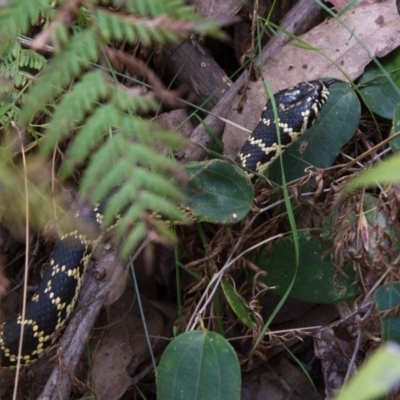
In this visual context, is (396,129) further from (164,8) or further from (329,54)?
(164,8)

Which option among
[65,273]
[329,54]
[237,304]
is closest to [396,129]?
[329,54]

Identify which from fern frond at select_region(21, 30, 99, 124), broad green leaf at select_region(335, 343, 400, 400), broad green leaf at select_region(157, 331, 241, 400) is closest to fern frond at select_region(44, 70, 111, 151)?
fern frond at select_region(21, 30, 99, 124)

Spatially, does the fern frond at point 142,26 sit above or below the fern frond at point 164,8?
below

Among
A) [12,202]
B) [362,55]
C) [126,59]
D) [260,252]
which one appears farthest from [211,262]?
[126,59]

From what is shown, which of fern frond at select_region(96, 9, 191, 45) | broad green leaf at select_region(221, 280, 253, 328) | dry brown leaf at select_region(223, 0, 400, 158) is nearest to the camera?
fern frond at select_region(96, 9, 191, 45)

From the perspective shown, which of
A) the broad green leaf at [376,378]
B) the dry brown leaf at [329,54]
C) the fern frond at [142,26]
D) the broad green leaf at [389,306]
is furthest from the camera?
the dry brown leaf at [329,54]

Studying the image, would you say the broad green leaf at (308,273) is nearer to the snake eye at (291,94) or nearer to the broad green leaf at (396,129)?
the broad green leaf at (396,129)

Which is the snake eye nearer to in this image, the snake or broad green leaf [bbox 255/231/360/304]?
the snake

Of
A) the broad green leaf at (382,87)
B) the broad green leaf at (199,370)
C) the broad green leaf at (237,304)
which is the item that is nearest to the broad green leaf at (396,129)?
the broad green leaf at (382,87)
